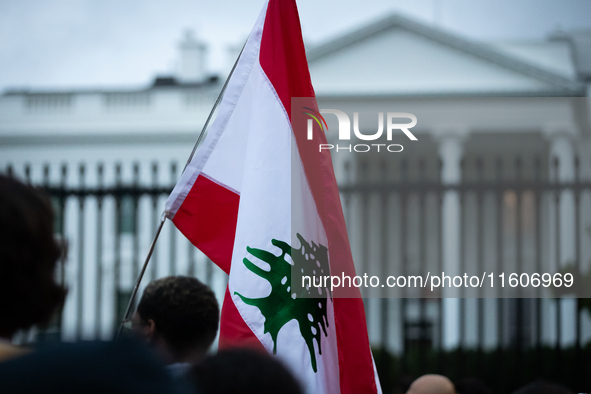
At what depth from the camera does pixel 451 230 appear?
1322cm

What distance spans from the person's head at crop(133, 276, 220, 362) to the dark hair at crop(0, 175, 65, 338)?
107 cm

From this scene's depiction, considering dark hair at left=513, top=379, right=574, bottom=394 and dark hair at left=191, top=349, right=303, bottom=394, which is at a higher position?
dark hair at left=191, top=349, right=303, bottom=394

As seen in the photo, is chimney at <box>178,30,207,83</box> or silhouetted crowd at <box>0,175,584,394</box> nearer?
silhouetted crowd at <box>0,175,584,394</box>

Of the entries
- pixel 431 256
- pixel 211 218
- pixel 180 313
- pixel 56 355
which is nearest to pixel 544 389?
pixel 180 313

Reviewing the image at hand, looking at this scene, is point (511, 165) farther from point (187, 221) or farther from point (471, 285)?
point (187, 221)

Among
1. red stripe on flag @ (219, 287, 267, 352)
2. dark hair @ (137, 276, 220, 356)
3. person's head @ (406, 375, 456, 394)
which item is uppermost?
dark hair @ (137, 276, 220, 356)

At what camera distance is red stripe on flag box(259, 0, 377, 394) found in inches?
88.8

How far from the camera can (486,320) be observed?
14125 millimetres

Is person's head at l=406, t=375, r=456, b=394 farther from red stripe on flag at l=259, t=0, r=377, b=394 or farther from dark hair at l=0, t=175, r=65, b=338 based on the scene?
dark hair at l=0, t=175, r=65, b=338

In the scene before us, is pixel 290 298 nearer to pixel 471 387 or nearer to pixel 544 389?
pixel 544 389

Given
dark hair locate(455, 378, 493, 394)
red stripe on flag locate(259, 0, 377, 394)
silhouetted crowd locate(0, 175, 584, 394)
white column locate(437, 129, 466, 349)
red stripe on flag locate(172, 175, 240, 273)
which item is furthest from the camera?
white column locate(437, 129, 466, 349)

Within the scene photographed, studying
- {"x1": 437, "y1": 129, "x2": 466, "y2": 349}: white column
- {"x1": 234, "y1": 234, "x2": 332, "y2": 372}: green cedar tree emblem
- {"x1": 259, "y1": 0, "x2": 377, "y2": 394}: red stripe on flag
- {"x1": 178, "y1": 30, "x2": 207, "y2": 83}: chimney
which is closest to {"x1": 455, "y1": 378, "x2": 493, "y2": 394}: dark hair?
{"x1": 259, "y1": 0, "x2": 377, "y2": 394}: red stripe on flag

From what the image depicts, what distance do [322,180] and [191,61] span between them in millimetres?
19218

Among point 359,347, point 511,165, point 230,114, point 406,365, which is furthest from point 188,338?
point 511,165
